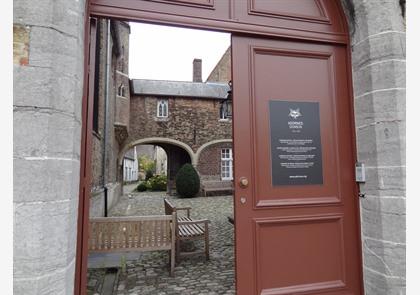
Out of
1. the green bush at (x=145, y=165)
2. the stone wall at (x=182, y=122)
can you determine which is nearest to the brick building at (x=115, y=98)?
the stone wall at (x=182, y=122)

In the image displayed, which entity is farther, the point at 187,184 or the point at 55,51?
the point at 187,184

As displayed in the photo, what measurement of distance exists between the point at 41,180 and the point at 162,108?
17.4 meters

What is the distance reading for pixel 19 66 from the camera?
1779 millimetres

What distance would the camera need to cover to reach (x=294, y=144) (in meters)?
2.75

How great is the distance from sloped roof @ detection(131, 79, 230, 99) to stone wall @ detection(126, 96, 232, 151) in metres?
0.35

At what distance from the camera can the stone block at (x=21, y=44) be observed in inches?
70.4

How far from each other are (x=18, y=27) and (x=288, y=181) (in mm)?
2362

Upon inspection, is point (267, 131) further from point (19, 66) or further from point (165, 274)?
point (165, 274)

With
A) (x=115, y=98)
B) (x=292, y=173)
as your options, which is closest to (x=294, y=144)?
(x=292, y=173)

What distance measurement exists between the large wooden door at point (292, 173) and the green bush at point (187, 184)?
46.3 feet

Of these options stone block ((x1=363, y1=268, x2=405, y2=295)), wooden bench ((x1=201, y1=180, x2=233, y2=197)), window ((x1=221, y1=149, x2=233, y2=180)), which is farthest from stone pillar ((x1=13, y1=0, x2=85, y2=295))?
window ((x1=221, y1=149, x2=233, y2=180))

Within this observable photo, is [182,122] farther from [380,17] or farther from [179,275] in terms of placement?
[380,17]

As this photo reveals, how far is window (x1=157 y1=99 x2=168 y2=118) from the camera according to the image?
1883cm

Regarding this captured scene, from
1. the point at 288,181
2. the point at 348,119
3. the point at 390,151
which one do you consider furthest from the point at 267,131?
the point at 390,151
